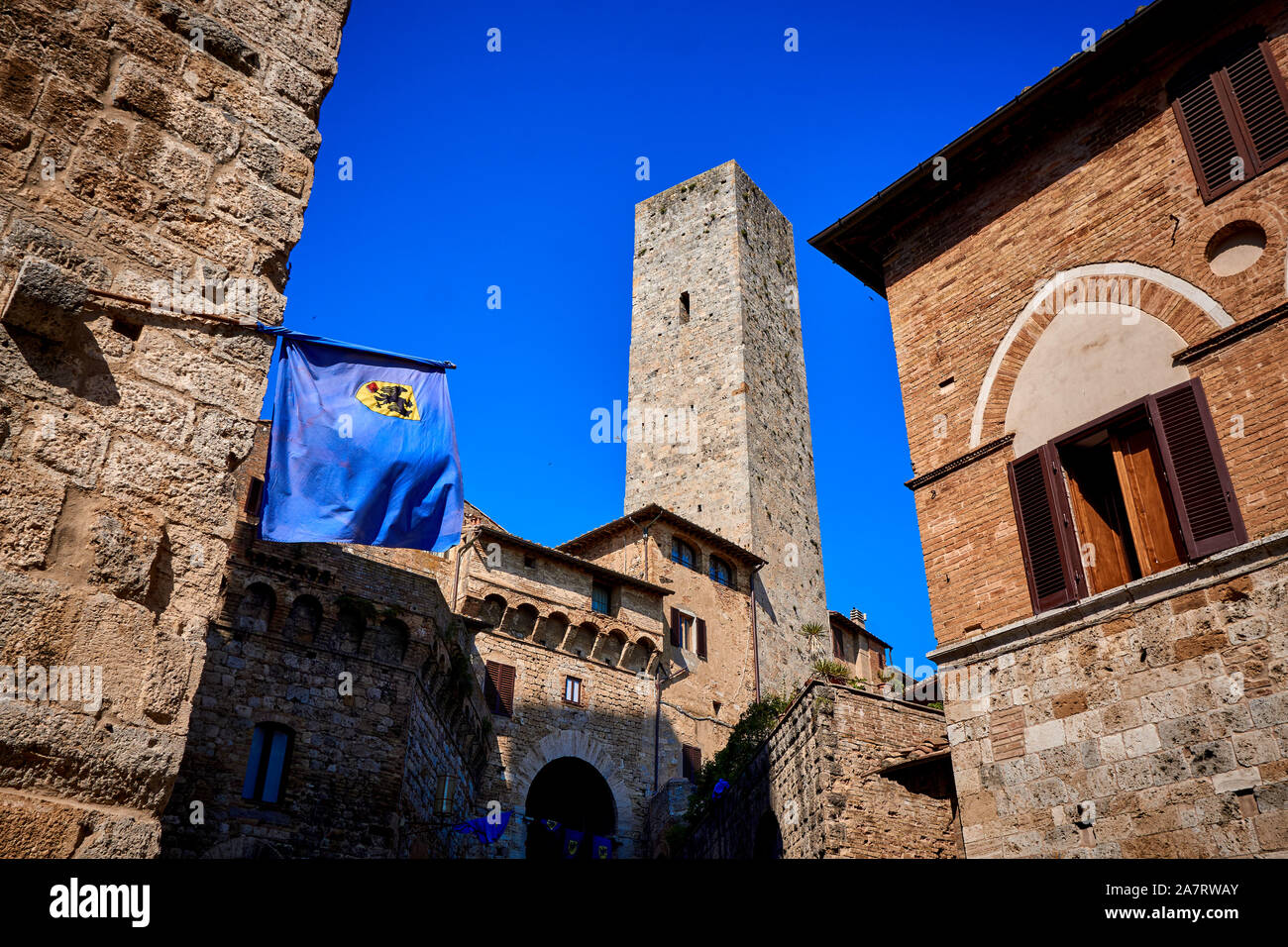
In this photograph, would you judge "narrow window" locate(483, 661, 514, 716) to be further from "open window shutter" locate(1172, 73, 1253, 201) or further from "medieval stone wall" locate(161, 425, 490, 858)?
"open window shutter" locate(1172, 73, 1253, 201)

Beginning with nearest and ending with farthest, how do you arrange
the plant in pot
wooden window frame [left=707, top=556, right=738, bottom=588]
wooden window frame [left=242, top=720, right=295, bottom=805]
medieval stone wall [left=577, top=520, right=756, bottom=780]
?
wooden window frame [left=242, top=720, right=295, bottom=805] → the plant in pot → medieval stone wall [left=577, top=520, right=756, bottom=780] → wooden window frame [left=707, top=556, right=738, bottom=588]

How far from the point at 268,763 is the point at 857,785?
9715mm

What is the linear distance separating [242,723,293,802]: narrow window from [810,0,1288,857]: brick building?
11286 millimetres

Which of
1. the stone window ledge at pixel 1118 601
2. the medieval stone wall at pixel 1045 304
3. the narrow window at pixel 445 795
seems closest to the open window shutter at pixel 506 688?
the narrow window at pixel 445 795

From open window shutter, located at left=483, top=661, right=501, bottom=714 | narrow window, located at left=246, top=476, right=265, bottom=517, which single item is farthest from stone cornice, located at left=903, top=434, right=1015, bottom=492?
open window shutter, located at left=483, top=661, right=501, bottom=714

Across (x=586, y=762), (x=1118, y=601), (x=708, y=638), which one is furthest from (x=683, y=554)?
Result: (x=1118, y=601)

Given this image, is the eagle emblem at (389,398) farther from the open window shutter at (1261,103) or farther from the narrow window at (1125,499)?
the open window shutter at (1261,103)

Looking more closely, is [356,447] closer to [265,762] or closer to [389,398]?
[389,398]

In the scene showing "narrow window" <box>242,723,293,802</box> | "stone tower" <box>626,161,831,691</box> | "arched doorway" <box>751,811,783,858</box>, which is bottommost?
"arched doorway" <box>751,811,783,858</box>

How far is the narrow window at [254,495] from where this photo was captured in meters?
18.9

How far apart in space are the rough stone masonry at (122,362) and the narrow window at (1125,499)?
8476 mm

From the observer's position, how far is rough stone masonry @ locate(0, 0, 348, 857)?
3203mm

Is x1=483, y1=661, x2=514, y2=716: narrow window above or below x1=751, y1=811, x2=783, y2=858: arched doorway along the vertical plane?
above
